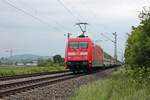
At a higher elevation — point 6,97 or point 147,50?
point 147,50

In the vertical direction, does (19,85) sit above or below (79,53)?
below

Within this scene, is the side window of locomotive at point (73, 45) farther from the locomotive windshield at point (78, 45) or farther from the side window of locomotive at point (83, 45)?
the side window of locomotive at point (83, 45)

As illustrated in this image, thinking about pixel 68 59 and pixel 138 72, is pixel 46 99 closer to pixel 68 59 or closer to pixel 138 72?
pixel 138 72

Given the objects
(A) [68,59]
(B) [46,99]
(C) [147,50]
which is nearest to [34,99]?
(B) [46,99]

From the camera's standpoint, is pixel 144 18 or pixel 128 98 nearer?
pixel 128 98

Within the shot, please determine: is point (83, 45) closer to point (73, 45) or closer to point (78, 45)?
Result: point (78, 45)

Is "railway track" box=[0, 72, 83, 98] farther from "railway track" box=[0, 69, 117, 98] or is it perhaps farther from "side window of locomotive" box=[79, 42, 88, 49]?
"side window of locomotive" box=[79, 42, 88, 49]

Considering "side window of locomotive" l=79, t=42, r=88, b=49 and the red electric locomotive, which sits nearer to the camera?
the red electric locomotive

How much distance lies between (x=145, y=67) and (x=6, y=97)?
8741mm

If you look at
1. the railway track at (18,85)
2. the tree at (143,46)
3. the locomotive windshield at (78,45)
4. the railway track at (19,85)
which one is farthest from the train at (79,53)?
the tree at (143,46)

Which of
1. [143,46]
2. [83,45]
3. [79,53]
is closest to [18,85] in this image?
[143,46]

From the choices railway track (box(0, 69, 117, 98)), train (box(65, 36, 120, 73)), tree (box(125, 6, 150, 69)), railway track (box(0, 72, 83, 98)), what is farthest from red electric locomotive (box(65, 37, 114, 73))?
tree (box(125, 6, 150, 69))

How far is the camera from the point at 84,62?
38.1 m

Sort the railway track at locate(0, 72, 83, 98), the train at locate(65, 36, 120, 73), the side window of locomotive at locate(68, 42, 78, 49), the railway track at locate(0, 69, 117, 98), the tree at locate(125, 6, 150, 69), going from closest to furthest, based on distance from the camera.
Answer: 1. the railway track at locate(0, 72, 83, 98)
2. the railway track at locate(0, 69, 117, 98)
3. the tree at locate(125, 6, 150, 69)
4. the train at locate(65, 36, 120, 73)
5. the side window of locomotive at locate(68, 42, 78, 49)
